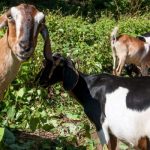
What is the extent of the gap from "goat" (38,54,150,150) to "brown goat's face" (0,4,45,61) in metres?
0.86

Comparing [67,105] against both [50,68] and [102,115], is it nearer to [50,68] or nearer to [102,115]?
[50,68]

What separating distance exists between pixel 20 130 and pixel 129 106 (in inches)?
71.2

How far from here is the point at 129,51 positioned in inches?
381

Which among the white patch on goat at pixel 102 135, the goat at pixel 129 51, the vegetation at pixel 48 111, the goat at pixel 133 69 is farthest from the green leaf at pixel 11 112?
the goat at pixel 133 69

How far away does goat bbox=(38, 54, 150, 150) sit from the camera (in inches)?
184

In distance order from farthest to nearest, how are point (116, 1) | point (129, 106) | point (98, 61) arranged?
point (116, 1) < point (98, 61) < point (129, 106)

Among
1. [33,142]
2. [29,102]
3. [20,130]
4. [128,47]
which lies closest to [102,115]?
[33,142]

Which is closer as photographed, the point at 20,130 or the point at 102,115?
the point at 102,115

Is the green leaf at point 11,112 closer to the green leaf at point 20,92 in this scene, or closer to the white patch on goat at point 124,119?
the green leaf at point 20,92

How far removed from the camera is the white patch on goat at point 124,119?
461 cm

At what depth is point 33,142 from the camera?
5.59m

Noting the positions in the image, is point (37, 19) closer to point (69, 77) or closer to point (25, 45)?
point (25, 45)

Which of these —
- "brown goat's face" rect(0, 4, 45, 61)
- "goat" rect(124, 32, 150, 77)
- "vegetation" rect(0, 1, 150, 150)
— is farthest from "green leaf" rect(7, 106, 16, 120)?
"goat" rect(124, 32, 150, 77)

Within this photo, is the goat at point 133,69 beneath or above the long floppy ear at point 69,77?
beneath
